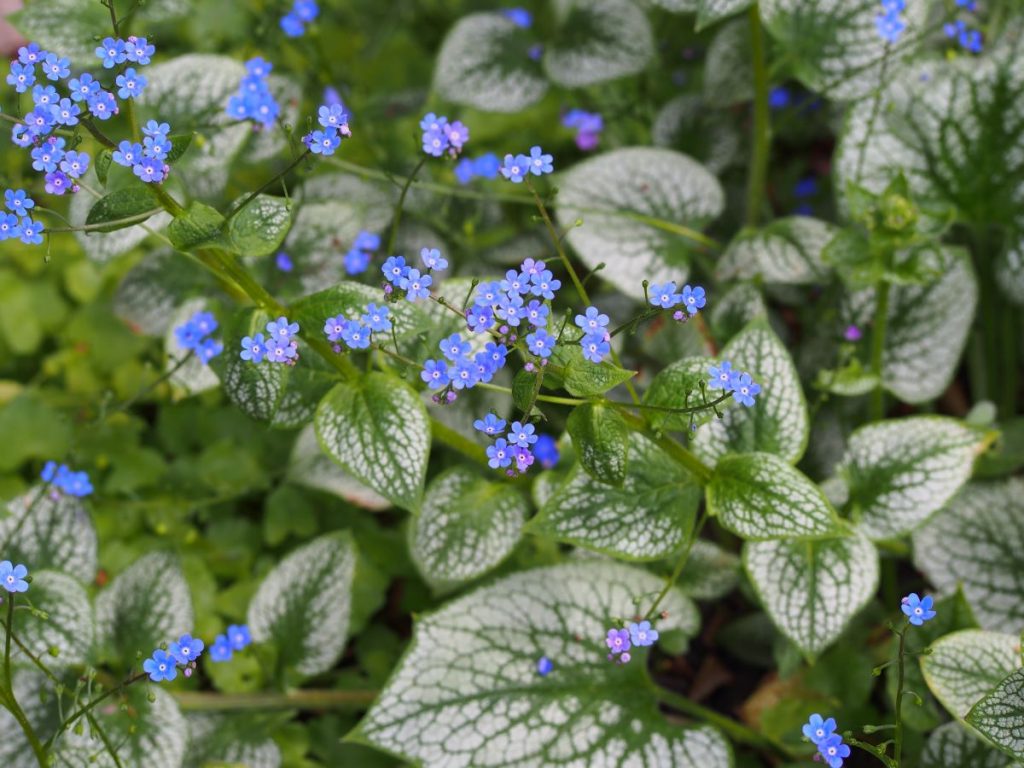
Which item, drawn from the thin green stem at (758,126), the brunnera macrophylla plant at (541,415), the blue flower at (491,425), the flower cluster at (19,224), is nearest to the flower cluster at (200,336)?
the brunnera macrophylla plant at (541,415)

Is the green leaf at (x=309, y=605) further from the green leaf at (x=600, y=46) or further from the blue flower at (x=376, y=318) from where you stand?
the green leaf at (x=600, y=46)

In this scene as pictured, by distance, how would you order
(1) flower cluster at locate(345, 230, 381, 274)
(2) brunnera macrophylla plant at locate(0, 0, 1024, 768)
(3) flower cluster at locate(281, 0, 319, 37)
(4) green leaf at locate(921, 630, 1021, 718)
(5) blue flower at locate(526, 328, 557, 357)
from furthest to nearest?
(3) flower cluster at locate(281, 0, 319, 37) → (1) flower cluster at locate(345, 230, 381, 274) → (4) green leaf at locate(921, 630, 1021, 718) → (2) brunnera macrophylla plant at locate(0, 0, 1024, 768) → (5) blue flower at locate(526, 328, 557, 357)

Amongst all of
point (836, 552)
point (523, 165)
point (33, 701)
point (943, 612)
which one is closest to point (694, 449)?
point (836, 552)

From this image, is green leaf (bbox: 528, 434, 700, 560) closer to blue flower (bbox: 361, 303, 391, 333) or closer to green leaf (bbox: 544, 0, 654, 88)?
blue flower (bbox: 361, 303, 391, 333)

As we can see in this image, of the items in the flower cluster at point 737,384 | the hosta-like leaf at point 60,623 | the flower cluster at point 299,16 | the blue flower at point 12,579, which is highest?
the flower cluster at point 299,16

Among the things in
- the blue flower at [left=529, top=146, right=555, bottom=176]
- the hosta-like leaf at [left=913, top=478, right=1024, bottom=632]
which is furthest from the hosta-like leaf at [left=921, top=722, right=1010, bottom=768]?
the blue flower at [left=529, top=146, right=555, bottom=176]

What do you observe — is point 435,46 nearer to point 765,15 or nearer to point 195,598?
point 765,15
